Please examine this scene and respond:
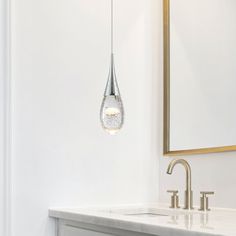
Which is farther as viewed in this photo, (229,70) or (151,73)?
(151,73)

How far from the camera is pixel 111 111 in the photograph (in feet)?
6.97

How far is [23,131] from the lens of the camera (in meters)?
2.11

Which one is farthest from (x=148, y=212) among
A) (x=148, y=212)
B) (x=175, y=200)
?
(x=175, y=200)

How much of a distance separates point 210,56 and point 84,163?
2.40 ft

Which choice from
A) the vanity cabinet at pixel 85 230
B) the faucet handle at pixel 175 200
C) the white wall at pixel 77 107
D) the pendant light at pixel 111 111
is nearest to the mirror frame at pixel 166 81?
the white wall at pixel 77 107

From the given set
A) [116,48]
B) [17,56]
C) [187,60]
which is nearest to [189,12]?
[187,60]

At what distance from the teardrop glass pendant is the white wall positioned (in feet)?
0.60

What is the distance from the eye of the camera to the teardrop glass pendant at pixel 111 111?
212 cm

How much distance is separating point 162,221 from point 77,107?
83cm

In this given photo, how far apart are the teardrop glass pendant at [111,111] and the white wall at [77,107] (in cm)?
18

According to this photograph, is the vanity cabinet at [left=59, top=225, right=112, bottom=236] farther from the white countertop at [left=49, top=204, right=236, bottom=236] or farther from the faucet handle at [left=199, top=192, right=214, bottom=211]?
the faucet handle at [left=199, top=192, right=214, bottom=211]

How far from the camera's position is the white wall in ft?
6.95

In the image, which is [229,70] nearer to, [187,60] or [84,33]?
[187,60]

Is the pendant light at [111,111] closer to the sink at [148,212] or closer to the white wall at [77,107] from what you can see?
the white wall at [77,107]
